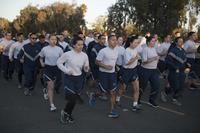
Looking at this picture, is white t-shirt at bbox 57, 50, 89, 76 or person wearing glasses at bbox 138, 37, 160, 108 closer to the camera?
white t-shirt at bbox 57, 50, 89, 76

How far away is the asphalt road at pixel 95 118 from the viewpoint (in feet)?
25.4

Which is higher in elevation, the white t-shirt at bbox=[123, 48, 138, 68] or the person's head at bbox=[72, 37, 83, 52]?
the person's head at bbox=[72, 37, 83, 52]

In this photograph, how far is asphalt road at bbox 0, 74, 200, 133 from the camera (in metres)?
7.75

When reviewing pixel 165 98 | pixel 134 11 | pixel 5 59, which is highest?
pixel 134 11

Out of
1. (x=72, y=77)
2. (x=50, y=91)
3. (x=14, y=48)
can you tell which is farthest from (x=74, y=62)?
(x=14, y=48)

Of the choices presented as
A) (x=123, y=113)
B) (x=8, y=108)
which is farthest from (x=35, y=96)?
(x=123, y=113)

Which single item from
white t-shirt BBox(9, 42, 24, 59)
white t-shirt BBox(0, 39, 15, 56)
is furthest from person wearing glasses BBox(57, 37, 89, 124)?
white t-shirt BBox(0, 39, 15, 56)

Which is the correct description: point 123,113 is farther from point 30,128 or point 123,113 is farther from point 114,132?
point 30,128

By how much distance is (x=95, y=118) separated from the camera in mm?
8742

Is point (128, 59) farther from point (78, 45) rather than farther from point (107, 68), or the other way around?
point (78, 45)

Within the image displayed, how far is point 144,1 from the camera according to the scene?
44.5m

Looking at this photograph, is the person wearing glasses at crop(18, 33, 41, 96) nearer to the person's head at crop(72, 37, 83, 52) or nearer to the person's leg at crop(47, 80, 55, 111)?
the person's leg at crop(47, 80, 55, 111)

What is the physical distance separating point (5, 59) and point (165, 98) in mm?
7154

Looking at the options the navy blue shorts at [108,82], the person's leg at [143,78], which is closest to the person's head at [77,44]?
the navy blue shorts at [108,82]
